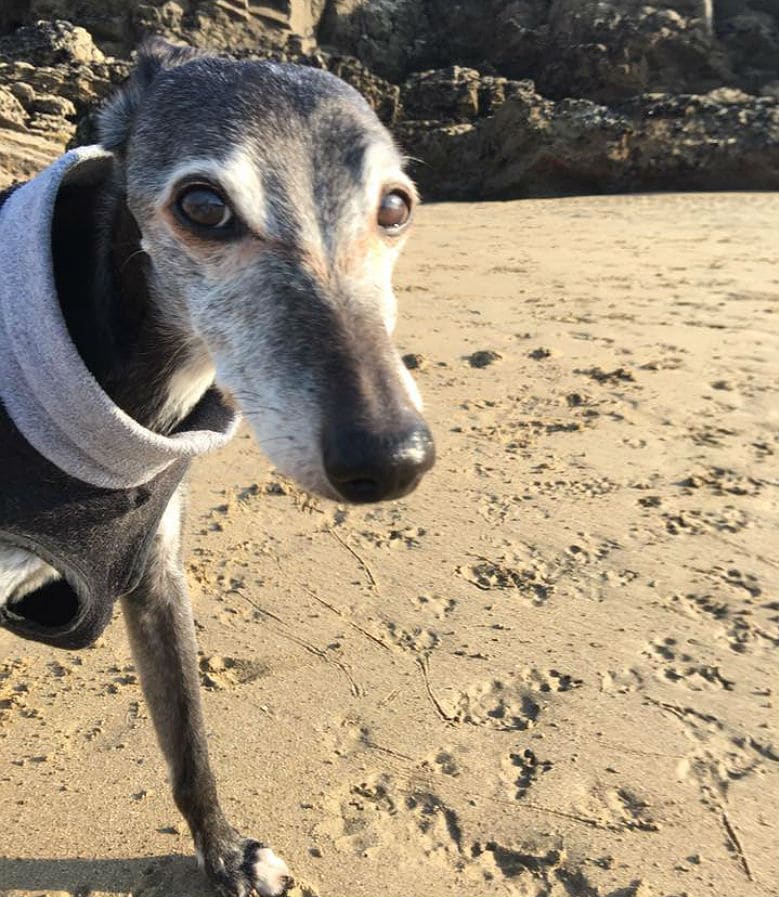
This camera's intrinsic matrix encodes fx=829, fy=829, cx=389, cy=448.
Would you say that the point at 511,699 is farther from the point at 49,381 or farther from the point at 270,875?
the point at 49,381

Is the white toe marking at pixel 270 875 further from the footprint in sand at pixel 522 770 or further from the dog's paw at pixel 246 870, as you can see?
the footprint in sand at pixel 522 770

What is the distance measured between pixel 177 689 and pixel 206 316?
1.12m

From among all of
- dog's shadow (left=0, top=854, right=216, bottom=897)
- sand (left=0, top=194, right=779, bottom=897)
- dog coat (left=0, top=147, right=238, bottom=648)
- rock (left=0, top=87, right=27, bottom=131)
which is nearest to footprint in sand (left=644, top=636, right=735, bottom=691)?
sand (left=0, top=194, right=779, bottom=897)

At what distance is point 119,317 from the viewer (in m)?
1.95

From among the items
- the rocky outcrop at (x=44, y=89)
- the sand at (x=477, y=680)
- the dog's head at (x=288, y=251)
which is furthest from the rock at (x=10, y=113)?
the dog's head at (x=288, y=251)

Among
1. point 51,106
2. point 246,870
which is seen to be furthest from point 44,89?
point 246,870

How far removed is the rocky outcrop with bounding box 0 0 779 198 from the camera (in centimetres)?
1383

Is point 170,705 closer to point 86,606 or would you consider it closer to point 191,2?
point 86,606

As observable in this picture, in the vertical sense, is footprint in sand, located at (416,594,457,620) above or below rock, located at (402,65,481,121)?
above

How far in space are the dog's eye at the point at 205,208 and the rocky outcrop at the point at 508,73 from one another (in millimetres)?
8950

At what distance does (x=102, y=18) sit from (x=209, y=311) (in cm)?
1809

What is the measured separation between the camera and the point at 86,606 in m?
2.03

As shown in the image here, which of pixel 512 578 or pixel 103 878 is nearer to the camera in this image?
pixel 103 878

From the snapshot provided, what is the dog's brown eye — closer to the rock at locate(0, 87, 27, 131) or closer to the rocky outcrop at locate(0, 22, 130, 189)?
the rocky outcrop at locate(0, 22, 130, 189)
